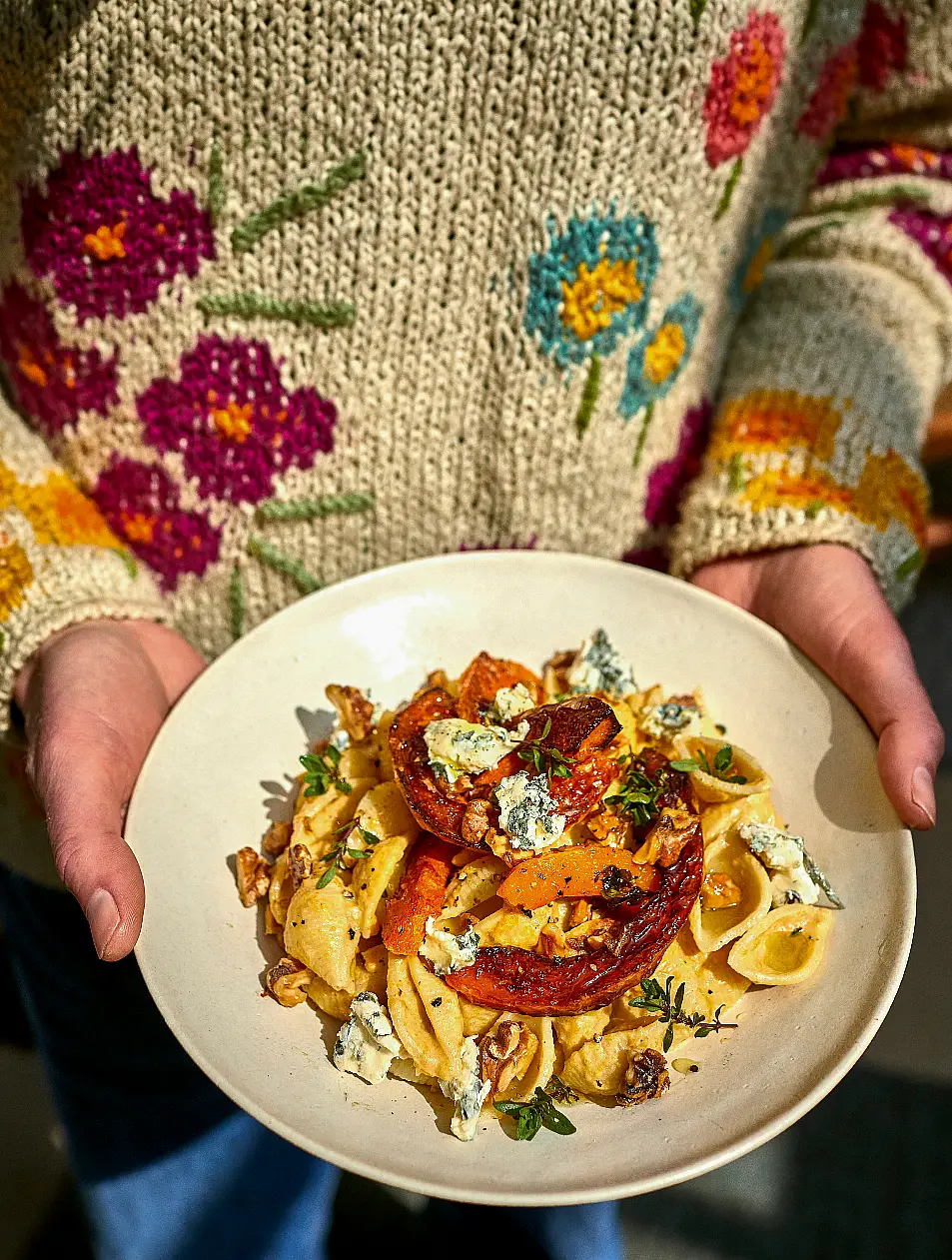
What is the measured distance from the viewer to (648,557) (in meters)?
2.10

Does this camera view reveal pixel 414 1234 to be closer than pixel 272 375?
No

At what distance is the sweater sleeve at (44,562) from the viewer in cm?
170

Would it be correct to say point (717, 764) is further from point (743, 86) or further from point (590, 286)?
point (743, 86)

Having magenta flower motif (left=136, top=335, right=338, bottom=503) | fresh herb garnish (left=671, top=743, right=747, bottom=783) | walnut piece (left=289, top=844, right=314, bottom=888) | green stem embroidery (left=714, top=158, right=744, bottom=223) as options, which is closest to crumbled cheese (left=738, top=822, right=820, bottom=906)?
fresh herb garnish (left=671, top=743, right=747, bottom=783)

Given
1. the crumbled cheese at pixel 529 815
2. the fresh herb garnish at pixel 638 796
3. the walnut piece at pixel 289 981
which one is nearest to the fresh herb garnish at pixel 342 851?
the walnut piece at pixel 289 981

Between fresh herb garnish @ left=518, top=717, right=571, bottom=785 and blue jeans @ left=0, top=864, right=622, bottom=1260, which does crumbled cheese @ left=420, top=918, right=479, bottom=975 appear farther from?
blue jeans @ left=0, top=864, right=622, bottom=1260

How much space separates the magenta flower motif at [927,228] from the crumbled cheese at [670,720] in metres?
1.14

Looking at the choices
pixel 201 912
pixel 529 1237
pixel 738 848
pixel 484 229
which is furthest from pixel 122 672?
pixel 529 1237

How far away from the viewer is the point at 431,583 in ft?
6.11

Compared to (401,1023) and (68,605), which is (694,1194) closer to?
(401,1023)

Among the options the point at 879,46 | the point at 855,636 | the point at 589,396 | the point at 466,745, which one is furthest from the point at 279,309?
the point at 879,46

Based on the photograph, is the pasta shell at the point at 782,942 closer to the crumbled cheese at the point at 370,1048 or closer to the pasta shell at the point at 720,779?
the pasta shell at the point at 720,779

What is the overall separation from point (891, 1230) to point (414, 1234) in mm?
1383

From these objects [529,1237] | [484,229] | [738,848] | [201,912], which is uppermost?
[484,229]
